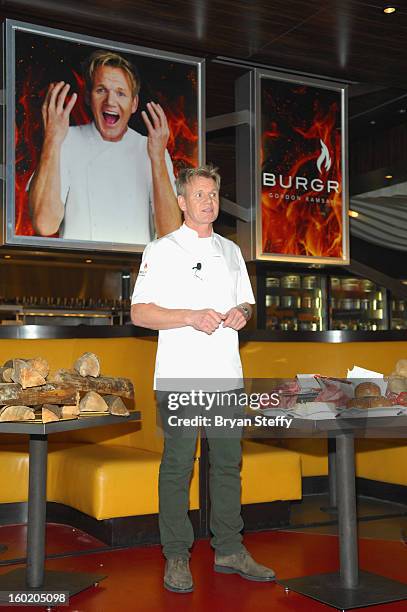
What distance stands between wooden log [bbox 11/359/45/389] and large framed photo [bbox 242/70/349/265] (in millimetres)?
3498

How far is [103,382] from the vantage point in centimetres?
264

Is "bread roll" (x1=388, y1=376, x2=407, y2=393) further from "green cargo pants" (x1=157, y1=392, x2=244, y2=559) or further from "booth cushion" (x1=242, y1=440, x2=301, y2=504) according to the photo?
"booth cushion" (x1=242, y1=440, x2=301, y2=504)

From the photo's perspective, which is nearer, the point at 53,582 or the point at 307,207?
the point at 53,582

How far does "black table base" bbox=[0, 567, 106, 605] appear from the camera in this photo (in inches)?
106

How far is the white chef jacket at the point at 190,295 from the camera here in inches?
110

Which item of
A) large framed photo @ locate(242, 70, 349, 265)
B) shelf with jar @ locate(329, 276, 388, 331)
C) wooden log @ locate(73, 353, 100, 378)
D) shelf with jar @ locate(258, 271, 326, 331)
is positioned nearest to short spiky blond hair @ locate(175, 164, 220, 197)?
wooden log @ locate(73, 353, 100, 378)

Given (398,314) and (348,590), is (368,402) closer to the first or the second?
(348,590)

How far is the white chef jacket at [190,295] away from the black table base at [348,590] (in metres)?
0.82

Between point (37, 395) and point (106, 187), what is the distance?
297 cm

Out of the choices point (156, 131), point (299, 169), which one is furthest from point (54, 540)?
point (299, 169)

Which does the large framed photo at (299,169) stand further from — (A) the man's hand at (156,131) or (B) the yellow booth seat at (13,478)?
(B) the yellow booth seat at (13,478)

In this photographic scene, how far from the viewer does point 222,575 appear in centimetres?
300

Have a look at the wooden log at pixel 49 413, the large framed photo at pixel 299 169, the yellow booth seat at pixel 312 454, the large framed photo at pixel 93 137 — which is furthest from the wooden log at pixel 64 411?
the large framed photo at pixel 299 169

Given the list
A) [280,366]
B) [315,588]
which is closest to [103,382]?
[315,588]
